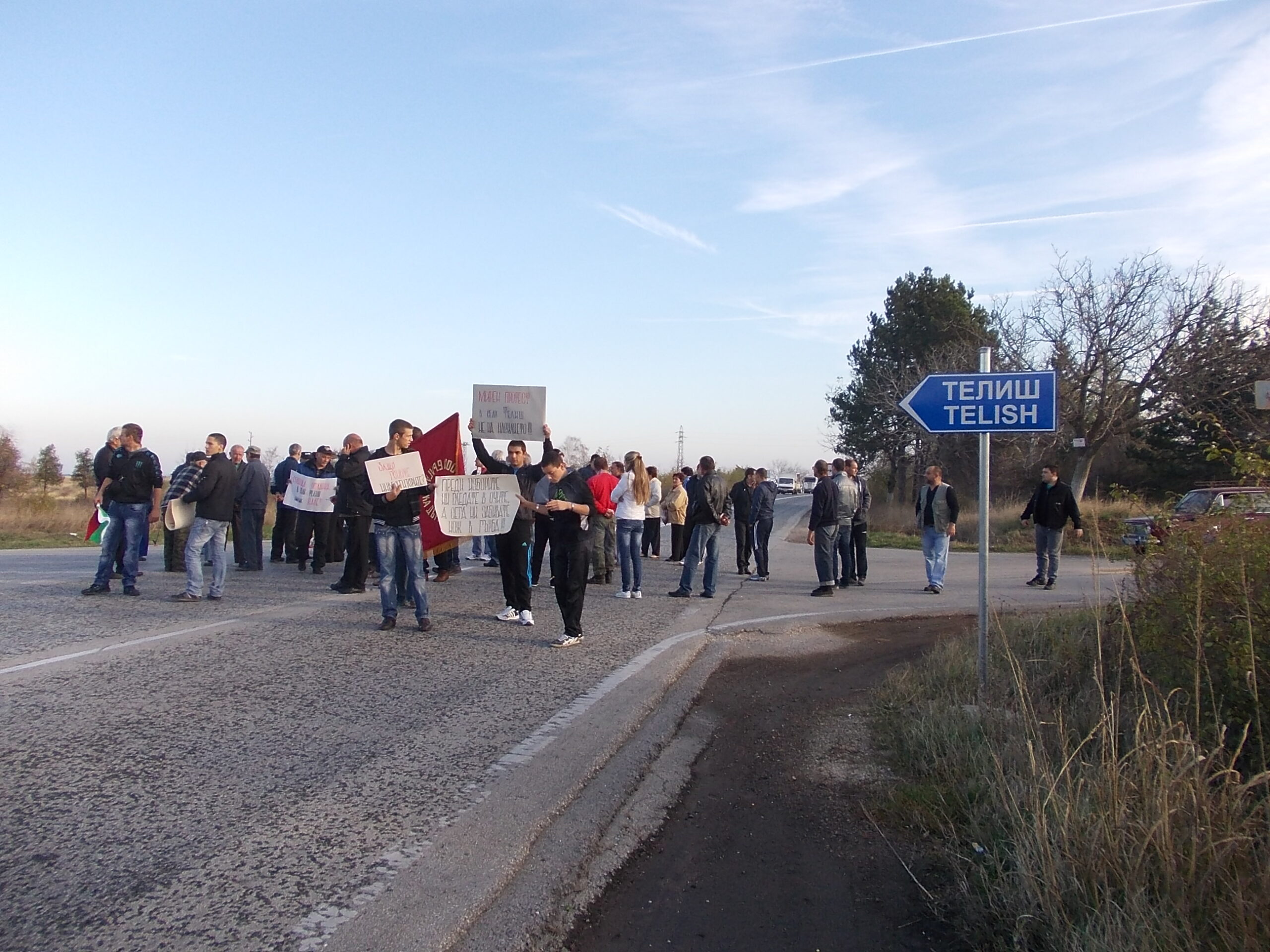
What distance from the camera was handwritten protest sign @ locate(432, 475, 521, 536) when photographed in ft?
31.3

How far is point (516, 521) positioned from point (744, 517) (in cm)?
664

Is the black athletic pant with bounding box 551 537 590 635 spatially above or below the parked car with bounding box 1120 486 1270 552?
below

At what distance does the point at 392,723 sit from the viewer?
6043mm

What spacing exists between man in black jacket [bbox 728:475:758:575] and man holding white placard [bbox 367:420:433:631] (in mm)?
6712

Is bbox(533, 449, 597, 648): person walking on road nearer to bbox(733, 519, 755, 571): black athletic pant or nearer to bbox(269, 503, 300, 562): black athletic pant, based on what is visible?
bbox(733, 519, 755, 571): black athletic pant

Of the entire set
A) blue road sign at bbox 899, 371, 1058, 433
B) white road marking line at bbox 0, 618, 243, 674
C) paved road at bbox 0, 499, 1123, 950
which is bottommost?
paved road at bbox 0, 499, 1123, 950

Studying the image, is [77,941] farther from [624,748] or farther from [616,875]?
[624,748]

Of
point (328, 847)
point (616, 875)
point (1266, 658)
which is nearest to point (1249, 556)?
Result: point (1266, 658)

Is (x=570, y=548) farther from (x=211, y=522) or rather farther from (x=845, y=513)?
(x=845, y=513)

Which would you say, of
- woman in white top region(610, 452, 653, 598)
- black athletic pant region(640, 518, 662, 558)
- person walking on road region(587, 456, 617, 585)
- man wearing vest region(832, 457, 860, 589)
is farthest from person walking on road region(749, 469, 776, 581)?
woman in white top region(610, 452, 653, 598)

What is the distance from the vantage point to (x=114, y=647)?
323 inches

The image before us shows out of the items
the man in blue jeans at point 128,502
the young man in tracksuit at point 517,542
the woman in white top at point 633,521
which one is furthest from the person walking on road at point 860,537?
the man in blue jeans at point 128,502

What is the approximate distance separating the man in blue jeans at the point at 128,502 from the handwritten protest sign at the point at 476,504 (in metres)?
3.96

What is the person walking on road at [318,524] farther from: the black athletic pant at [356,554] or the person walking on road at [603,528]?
the person walking on road at [603,528]
